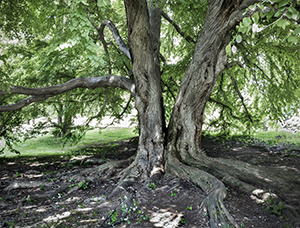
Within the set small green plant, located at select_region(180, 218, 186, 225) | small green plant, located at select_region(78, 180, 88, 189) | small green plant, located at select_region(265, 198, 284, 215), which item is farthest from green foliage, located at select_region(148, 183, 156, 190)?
small green plant, located at select_region(265, 198, 284, 215)

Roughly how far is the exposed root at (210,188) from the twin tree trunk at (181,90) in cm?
25

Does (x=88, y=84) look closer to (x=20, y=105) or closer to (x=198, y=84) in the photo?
(x=20, y=105)

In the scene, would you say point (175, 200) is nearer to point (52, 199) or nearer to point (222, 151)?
point (52, 199)

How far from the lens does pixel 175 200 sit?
377 centimetres

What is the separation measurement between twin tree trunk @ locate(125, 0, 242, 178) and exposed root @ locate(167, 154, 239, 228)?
25cm

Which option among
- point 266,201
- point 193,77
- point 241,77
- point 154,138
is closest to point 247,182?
point 266,201

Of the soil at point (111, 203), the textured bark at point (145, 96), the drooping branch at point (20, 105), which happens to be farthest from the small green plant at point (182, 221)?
the drooping branch at point (20, 105)

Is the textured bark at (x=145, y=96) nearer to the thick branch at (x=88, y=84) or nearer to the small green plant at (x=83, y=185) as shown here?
the thick branch at (x=88, y=84)

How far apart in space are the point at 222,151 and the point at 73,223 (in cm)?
547

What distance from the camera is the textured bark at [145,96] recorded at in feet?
15.8

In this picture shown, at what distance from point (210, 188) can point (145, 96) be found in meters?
2.56

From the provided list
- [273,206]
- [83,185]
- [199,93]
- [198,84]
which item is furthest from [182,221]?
[198,84]

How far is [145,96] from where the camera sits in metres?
5.23

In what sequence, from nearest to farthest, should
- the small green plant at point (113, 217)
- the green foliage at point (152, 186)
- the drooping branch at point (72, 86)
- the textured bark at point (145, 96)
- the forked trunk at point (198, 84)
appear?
the small green plant at point (113, 217), the green foliage at point (152, 186), the forked trunk at point (198, 84), the textured bark at point (145, 96), the drooping branch at point (72, 86)
